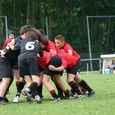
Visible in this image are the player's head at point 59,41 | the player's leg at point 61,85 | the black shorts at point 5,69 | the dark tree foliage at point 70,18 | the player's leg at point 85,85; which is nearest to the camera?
the black shorts at point 5,69

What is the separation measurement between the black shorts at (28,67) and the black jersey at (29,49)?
86mm

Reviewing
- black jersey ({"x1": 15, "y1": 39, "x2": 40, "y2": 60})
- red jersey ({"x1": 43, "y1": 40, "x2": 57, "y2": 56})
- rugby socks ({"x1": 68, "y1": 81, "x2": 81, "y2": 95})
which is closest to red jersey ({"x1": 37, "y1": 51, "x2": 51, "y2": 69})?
red jersey ({"x1": 43, "y1": 40, "x2": 57, "y2": 56})

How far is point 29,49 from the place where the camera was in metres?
11.1

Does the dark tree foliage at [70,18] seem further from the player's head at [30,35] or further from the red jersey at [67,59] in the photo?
the player's head at [30,35]

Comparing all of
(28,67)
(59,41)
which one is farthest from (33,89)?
(59,41)

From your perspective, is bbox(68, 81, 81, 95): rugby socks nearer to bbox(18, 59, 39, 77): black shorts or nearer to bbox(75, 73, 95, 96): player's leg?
bbox(75, 73, 95, 96): player's leg

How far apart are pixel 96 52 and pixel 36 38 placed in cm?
2485

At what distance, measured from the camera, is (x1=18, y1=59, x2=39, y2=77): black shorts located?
11.0 m

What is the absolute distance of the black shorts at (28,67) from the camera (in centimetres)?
1104

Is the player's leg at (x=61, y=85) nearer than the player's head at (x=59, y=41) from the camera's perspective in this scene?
Yes

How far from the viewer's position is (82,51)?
1409 inches

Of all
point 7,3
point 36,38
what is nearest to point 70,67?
point 36,38

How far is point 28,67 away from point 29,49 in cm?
38

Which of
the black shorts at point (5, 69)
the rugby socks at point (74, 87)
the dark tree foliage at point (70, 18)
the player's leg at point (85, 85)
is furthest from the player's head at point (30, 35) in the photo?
the dark tree foliage at point (70, 18)
